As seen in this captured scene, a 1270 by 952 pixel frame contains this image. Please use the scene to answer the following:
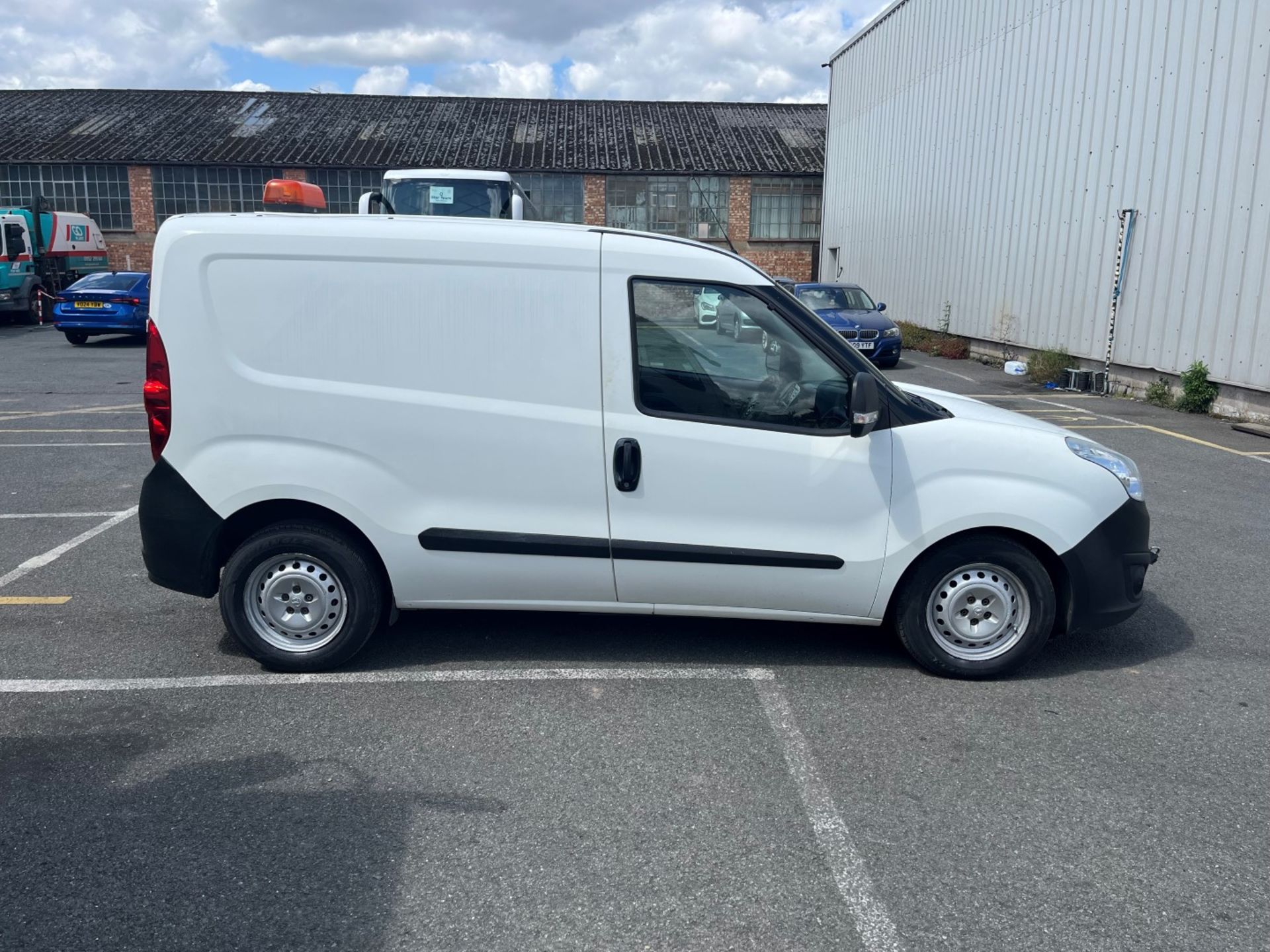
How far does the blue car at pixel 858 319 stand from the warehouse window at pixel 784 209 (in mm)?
17585

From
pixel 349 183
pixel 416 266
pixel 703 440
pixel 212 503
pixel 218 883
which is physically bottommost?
pixel 218 883

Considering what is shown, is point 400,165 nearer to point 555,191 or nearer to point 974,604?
point 555,191

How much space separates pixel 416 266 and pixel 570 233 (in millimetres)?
654

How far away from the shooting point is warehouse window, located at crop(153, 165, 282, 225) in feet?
118

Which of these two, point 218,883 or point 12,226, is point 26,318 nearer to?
point 12,226

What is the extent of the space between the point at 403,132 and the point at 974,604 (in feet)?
123

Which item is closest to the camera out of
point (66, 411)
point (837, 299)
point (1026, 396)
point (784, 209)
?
point (66, 411)

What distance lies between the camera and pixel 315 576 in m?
4.60

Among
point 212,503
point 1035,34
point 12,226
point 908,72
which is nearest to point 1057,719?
point 212,503

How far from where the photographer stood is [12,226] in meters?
25.2

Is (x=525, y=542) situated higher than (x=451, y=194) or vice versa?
(x=451, y=194)

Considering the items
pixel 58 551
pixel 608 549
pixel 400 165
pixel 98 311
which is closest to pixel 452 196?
A: pixel 98 311

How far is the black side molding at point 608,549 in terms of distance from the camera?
177 inches

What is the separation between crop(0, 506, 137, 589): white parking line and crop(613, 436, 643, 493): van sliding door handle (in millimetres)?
3801
